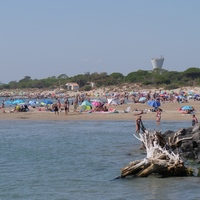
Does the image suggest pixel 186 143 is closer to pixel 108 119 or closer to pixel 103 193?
pixel 103 193

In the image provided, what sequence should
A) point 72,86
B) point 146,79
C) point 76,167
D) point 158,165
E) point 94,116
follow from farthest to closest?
point 72,86 < point 146,79 < point 94,116 < point 76,167 < point 158,165

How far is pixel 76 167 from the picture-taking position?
2100 cm

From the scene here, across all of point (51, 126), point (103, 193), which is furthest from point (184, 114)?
point (103, 193)

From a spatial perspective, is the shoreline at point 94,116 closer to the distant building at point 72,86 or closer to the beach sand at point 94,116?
the beach sand at point 94,116

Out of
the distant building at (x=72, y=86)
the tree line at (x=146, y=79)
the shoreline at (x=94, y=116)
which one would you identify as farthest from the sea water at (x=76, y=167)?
the distant building at (x=72, y=86)

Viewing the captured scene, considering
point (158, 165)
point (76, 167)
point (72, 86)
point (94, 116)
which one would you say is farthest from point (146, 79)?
point (158, 165)

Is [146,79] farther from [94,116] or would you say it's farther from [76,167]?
[76,167]

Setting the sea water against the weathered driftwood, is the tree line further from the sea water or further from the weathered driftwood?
the weathered driftwood

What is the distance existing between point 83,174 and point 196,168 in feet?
13.5

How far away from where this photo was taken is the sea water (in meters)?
15.9

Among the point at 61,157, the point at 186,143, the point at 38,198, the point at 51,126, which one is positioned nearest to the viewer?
the point at 38,198

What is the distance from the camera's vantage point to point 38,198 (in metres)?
15.5

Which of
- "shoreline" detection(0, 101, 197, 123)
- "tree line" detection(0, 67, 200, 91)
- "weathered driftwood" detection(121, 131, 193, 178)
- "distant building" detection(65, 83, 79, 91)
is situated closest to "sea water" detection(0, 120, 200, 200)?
"weathered driftwood" detection(121, 131, 193, 178)

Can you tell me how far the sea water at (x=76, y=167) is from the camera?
15.9m
